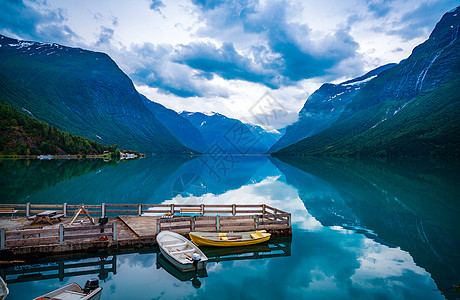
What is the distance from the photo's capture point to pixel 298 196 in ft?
126

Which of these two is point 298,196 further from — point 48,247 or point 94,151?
point 94,151

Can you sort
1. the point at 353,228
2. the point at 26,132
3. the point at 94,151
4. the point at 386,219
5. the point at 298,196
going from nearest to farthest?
1. the point at 353,228
2. the point at 386,219
3. the point at 298,196
4. the point at 26,132
5. the point at 94,151

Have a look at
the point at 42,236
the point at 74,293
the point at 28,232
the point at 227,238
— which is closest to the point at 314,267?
the point at 227,238

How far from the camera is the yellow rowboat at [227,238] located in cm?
1631

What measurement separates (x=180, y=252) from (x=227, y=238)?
12.3 feet

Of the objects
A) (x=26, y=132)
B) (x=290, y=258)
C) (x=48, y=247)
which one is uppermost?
(x=26, y=132)

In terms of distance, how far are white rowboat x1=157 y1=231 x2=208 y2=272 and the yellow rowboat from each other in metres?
1.31

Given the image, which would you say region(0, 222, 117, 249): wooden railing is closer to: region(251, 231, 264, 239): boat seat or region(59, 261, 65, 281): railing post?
region(59, 261, 65, 281): railing post

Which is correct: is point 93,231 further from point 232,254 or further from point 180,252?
point 232,254

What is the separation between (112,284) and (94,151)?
162 metres

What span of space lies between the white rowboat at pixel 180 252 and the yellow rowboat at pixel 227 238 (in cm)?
131

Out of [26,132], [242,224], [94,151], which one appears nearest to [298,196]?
[242,224]

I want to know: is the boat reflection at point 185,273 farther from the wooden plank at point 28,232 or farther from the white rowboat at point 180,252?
the wooden plank at point 28,232

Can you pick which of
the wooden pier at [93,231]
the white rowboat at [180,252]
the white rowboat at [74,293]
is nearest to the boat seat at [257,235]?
the wooden pier at [93,231]
